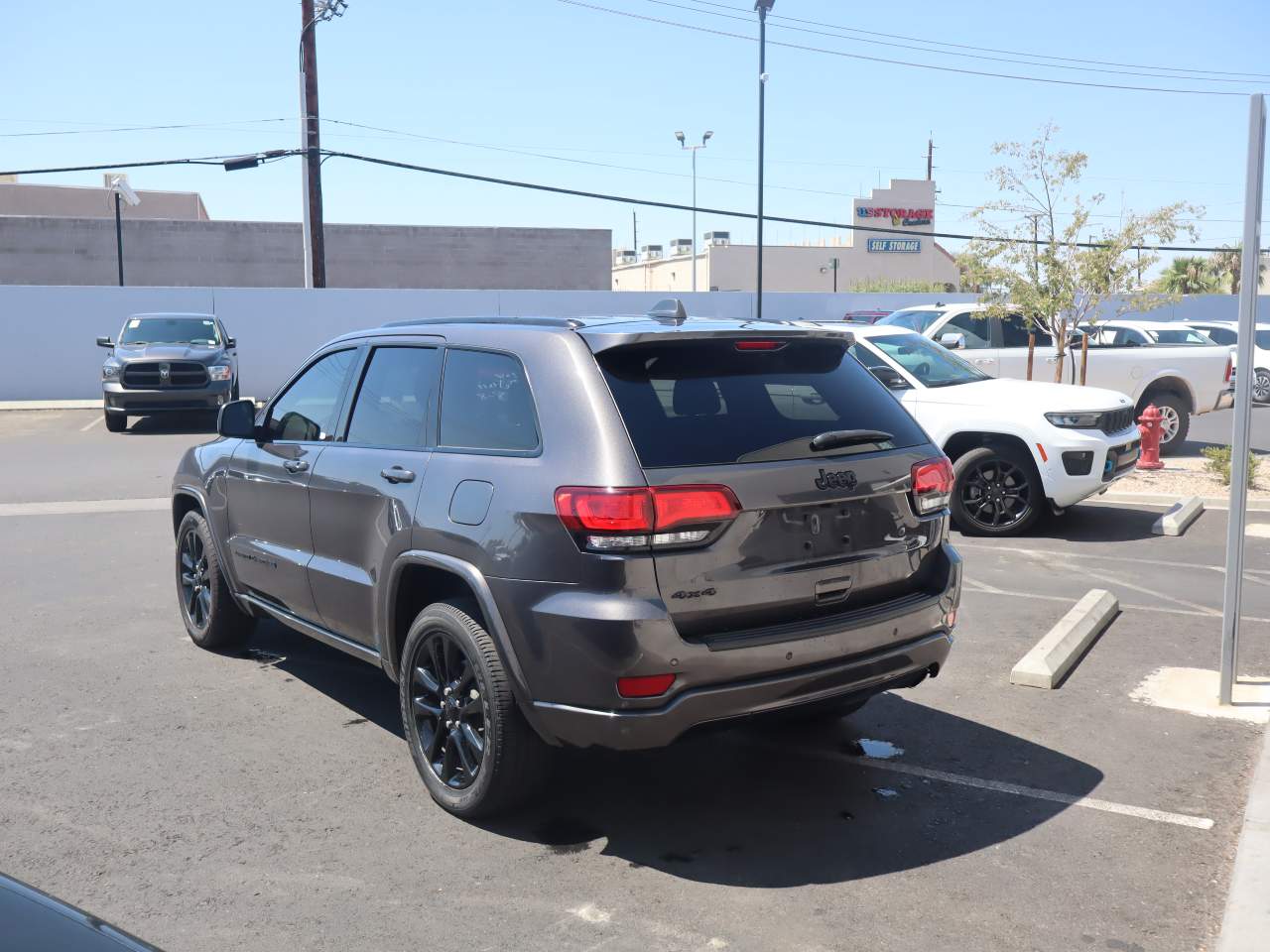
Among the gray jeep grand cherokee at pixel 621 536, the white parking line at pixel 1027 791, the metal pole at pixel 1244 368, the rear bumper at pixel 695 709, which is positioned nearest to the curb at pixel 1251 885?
the white parking line at pixel 1027 791

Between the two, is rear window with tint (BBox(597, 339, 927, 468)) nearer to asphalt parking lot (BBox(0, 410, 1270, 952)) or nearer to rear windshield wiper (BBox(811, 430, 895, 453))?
rear windshield wiper (BBox(811, 430, 895, 453))

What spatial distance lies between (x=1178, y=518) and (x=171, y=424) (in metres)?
16.9

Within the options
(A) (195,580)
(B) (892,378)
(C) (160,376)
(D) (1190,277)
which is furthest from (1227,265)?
(A) (195,580)

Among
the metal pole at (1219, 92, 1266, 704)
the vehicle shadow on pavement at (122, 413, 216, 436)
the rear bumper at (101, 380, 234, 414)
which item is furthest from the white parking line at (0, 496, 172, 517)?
the metal pole at (1219, 92, 1266, 704)

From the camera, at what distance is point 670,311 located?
4723mm

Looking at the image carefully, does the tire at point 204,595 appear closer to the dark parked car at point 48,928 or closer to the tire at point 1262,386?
the dark parked car at point 48,928

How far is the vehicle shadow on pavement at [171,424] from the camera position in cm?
1998

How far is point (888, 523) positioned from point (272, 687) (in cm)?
341

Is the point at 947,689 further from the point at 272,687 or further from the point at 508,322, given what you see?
the point at 272,687

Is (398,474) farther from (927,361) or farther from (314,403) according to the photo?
(927,361)

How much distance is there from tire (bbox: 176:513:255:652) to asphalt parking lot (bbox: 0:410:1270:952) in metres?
0.15

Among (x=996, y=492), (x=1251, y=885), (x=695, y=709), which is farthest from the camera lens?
(x=996, y=492)

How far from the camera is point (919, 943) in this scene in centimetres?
357

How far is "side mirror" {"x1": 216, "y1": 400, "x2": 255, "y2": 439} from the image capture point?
236 inches
